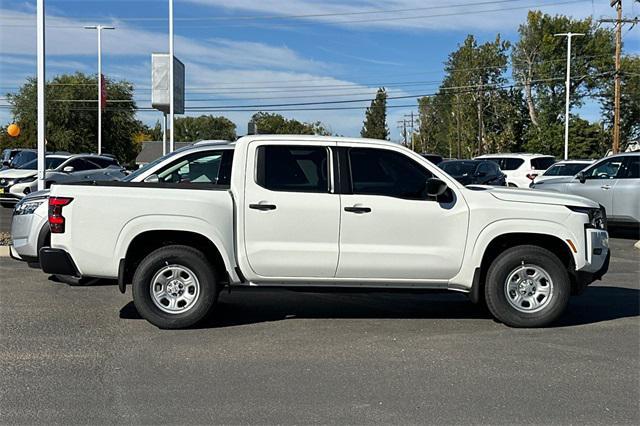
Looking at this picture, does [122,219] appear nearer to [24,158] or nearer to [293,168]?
[293,168]

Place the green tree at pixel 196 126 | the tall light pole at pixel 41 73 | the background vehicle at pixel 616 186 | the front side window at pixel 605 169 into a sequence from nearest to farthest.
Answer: the tall light pole at pixel 41 73
the background vehicle at pixel 616 186
the front side window at pixel 605 169
the green tree at pixel 196 126

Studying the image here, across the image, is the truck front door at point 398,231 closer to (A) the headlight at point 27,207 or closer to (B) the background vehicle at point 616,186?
(A) the headlight at point 27,207

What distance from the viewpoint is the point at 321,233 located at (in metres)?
6.56

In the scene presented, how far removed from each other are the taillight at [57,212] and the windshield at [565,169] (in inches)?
712

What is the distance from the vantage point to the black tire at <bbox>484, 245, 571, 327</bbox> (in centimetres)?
670

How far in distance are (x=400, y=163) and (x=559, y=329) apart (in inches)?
91.6

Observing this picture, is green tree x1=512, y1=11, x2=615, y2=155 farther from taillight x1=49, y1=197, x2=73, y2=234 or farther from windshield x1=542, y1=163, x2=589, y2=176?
taillight x1=49, y1=197, x2=73, y2=234

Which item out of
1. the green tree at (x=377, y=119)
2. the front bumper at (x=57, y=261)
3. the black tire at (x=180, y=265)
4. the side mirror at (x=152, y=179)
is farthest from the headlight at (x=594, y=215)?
the green tree at (x=377, y=119)

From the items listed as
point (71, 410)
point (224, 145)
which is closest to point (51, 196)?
point (224, 145)

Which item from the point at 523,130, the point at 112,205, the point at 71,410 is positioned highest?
the point at 523,130

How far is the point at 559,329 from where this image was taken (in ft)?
22.5

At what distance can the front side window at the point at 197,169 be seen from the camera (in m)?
7.48

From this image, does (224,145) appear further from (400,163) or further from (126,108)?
(126,108)

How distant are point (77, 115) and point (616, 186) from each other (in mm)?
49816
